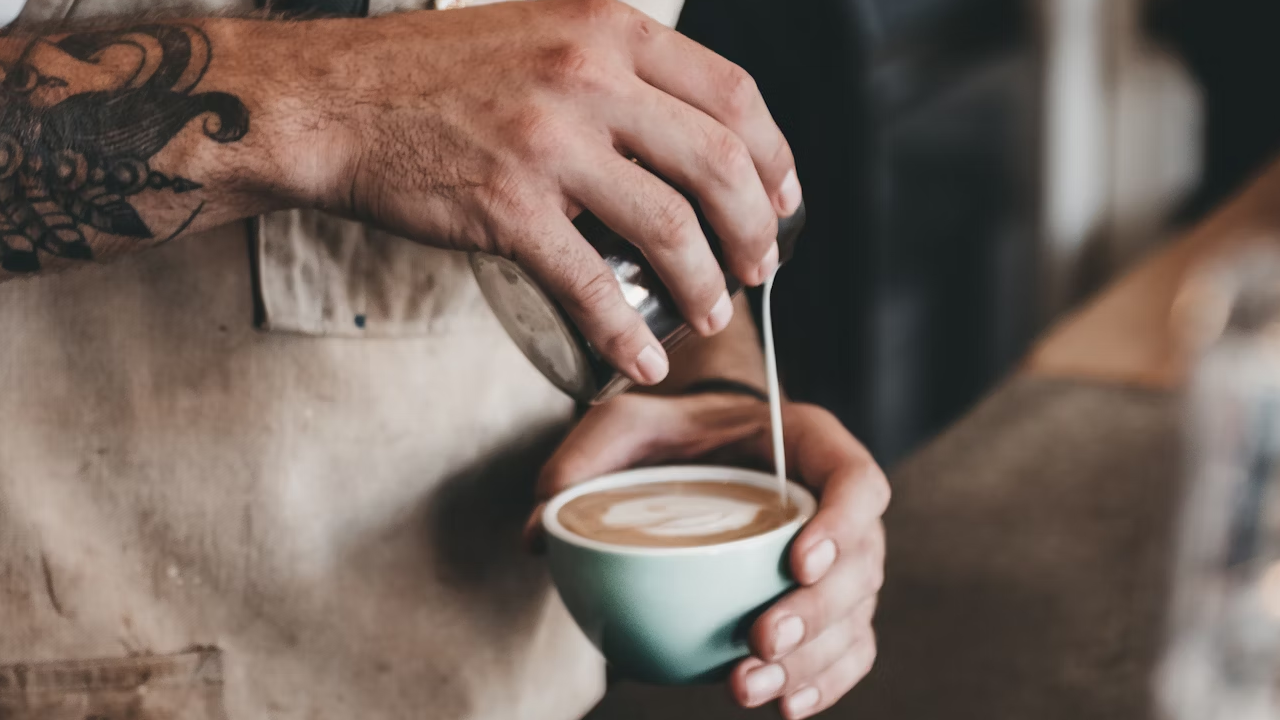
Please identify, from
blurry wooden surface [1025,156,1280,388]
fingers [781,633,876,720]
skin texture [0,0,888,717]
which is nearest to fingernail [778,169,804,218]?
skin texture [0,0,888,717]

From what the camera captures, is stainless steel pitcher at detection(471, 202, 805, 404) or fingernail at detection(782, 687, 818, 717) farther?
fingernail at detection(782, 687, 818, 717)

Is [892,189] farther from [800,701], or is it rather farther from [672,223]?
[672,223]

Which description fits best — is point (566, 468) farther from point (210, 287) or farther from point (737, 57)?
point (737, 57)

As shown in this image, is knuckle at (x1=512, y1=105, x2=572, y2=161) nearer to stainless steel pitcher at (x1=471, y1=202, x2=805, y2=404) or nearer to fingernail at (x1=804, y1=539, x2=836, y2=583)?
stainless steel pitcher at (x1=471, y1=202, x2=805, y2=404)

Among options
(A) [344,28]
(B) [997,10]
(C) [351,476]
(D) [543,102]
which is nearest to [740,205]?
(D) [543,102]

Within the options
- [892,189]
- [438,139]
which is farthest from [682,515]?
[892,189]

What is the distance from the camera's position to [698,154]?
0.60 m

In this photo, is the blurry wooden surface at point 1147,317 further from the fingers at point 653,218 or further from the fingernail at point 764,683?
the fingers at point 653,218

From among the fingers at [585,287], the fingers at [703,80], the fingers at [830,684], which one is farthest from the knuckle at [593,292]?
the fingers at [830,684]

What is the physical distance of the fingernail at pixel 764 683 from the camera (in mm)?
743

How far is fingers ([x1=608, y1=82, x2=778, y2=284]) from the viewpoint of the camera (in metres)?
0.60

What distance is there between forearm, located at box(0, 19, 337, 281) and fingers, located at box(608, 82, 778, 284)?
7.1 inches

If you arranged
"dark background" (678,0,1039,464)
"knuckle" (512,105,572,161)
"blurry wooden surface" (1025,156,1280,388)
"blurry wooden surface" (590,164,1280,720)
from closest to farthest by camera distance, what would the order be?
"knuckle" (512,105,572,161) → "blurry wooden surface" (590,164,1280,720) → "blurry wooden surface" (1025,156,1280,388) → "dark background" (678,0,1039,464)

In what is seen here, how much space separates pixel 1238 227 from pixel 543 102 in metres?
2.47
